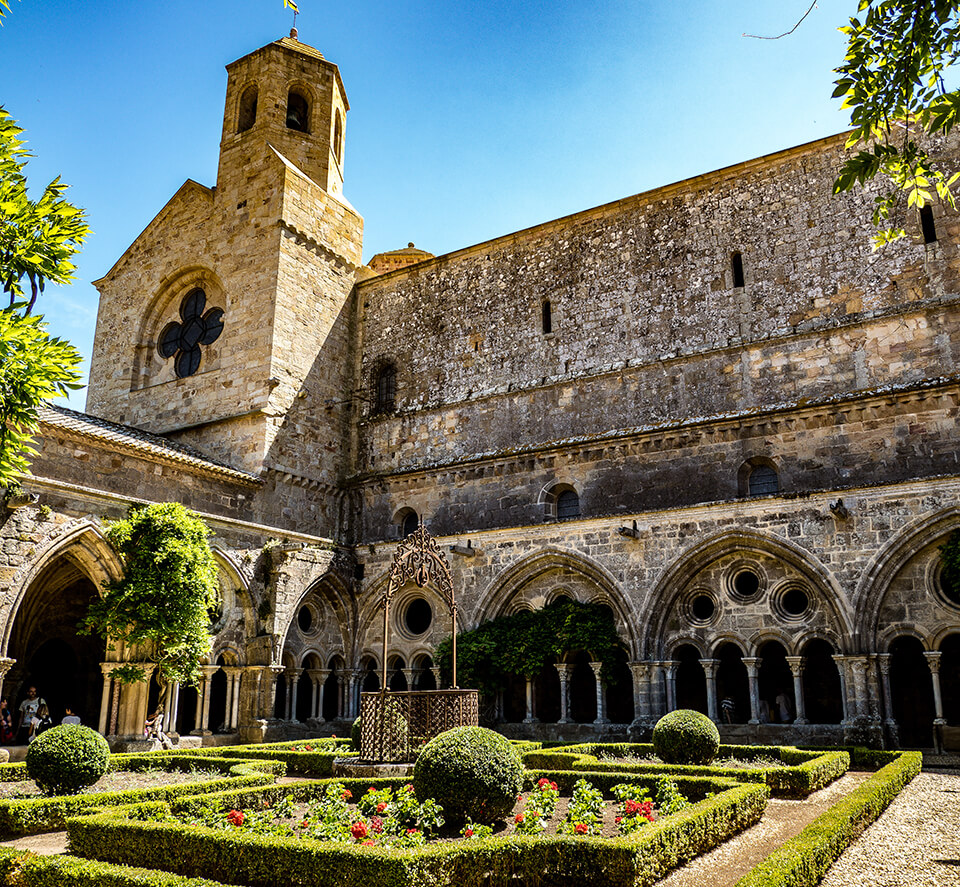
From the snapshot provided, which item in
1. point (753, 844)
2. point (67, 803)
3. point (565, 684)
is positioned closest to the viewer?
point (753, 844)

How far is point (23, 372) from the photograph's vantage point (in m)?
9.23

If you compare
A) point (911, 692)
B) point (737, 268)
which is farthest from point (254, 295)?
point (911, 692)

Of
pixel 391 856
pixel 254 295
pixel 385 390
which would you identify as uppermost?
pixel 254 295

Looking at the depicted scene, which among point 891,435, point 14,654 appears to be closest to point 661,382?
point 891,435

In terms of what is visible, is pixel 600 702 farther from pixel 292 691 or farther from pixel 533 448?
pixel 292 691

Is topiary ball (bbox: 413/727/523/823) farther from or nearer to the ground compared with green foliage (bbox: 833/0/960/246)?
nearer to the ground

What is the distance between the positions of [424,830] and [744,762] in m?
6.81

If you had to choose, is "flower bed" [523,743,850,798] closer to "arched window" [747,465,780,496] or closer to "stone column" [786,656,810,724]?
"stone column" [786,656,810,724]

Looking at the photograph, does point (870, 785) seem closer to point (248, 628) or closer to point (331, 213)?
point (248, 628)

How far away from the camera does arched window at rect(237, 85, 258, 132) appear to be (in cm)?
2550

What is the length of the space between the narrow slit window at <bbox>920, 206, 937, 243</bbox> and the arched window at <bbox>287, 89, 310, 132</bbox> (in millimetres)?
17105

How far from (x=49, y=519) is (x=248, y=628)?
196 inches

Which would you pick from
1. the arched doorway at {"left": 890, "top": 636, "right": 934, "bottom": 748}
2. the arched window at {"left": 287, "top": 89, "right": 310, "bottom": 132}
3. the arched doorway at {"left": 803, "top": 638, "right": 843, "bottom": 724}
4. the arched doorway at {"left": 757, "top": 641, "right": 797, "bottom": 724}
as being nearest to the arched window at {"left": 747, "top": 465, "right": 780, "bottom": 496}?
the arched doorway at {"left": 757, "top": 641, "right": 797, "bottom": 724}

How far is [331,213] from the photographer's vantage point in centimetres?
2461
